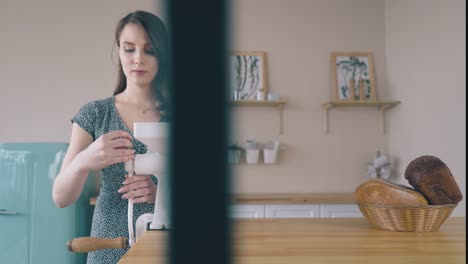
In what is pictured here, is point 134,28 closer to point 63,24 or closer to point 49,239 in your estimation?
point 49,239

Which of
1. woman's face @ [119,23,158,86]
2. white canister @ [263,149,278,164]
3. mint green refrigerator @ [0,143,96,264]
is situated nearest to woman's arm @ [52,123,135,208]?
woman's face @ [119,23,158,86]

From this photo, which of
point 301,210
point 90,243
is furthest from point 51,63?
point 90,243

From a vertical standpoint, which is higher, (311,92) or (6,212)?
(311,92)

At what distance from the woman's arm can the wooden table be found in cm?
18

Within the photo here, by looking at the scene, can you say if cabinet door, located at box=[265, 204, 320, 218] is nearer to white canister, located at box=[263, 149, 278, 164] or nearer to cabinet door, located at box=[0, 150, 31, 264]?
white canister, located at box=[263, 149, 278, 164]

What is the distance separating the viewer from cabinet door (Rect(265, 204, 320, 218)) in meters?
2.78

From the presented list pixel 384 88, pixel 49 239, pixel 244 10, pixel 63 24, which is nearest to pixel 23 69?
pixel 63 24

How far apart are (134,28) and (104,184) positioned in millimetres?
448

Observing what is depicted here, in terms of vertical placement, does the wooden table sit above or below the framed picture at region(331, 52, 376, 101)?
below

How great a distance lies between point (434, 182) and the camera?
946mm

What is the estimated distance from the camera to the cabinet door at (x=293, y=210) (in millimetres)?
2781

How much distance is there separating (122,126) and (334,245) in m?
0.73

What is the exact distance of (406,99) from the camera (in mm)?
2963

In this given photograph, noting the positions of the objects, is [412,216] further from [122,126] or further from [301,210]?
[301,210]
